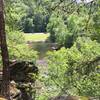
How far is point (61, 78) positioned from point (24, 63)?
293 inches

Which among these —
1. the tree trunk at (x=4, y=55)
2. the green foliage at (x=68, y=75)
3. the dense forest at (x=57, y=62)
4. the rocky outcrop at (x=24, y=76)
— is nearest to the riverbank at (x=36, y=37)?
the dense forest at (x=57, y=62)

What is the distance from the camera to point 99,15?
16141 mm

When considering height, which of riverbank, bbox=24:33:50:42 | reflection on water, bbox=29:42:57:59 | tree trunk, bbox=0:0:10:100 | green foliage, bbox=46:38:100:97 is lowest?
riverbank, bbox=24:33:50:42

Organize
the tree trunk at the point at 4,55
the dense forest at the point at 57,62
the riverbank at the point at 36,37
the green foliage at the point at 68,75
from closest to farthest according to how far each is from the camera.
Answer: the dense forest at the point at 57,62, the tree trunk at the point at 4,55, the green foliage at the point at 68,75, the riverbank at the point at 36,37

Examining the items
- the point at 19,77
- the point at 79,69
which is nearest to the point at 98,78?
the point at 19,77

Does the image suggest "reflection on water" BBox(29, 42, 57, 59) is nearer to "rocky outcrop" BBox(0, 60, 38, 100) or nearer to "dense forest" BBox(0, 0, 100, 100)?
"dense forest" BBox(0, 0, 100, 100)

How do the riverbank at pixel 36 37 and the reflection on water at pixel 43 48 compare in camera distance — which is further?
the riverbank at pixel 36 37

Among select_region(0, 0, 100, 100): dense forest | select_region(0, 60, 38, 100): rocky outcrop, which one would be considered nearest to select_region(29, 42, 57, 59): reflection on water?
select_region(0, 0, 100, 100): dense forest

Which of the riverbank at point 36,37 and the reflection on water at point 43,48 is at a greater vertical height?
the reflection on water at point 43,48

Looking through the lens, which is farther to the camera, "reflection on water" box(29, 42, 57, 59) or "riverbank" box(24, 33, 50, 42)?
"riverbank" box(24, 33, 50, 42)

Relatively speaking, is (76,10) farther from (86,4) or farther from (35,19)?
(35,19)

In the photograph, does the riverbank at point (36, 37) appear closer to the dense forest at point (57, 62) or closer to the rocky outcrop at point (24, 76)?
the dense forest at point (57, 62)

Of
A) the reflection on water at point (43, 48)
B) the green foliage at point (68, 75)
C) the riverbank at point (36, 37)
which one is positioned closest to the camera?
the green foliage at point (68, 75)

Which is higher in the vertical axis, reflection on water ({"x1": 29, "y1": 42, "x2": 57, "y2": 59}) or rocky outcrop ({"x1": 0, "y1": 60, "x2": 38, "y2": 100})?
rocky outcrop ({"x1": 0, "y1": 60, "x2": 38, "y2": 100})
